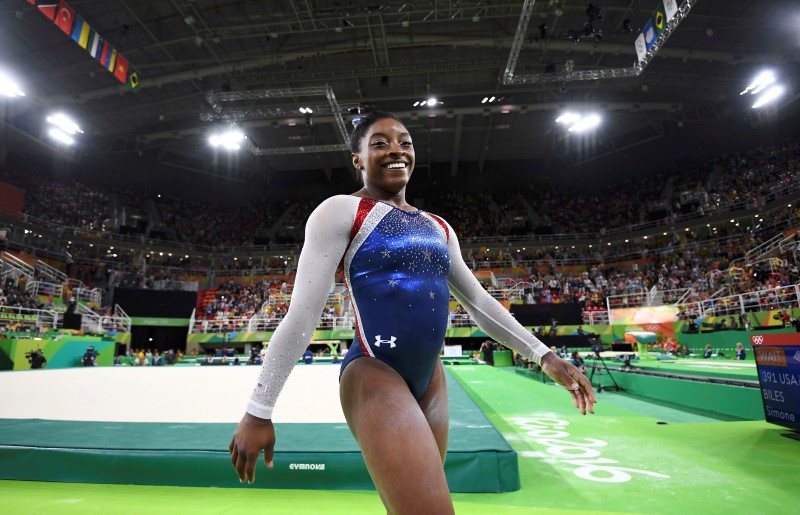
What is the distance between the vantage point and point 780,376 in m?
4.02

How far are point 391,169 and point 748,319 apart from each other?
17.0 metres

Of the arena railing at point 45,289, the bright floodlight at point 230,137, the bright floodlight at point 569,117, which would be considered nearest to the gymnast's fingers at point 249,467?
the bright floodlight at point 230,137

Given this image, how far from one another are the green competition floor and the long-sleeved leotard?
1347 mm

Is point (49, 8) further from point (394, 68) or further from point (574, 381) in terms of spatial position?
point (574, 381)

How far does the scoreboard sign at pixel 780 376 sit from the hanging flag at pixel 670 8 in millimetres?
11768

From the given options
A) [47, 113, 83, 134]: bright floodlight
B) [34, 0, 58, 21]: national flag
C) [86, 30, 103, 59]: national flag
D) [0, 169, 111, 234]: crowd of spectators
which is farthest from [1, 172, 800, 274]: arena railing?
[34, 0, 58, 21]: national flag

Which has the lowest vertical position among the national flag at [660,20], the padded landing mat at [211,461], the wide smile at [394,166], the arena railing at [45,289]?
the padded landing mat at [211,461]

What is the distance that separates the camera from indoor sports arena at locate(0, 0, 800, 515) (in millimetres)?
1656

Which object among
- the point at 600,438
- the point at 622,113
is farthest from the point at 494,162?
the point at 600,438

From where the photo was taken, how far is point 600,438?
4117 mm

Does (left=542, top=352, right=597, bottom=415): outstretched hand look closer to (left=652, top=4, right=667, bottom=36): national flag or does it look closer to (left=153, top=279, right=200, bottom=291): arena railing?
(left=652, top=4, right=667, bottom=36): national flag

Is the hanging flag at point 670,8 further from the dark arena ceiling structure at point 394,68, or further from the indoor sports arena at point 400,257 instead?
the dark arena ceiling structure at point 394,68

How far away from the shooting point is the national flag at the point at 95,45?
14.3 meters

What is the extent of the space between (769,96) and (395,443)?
31.4 metres
